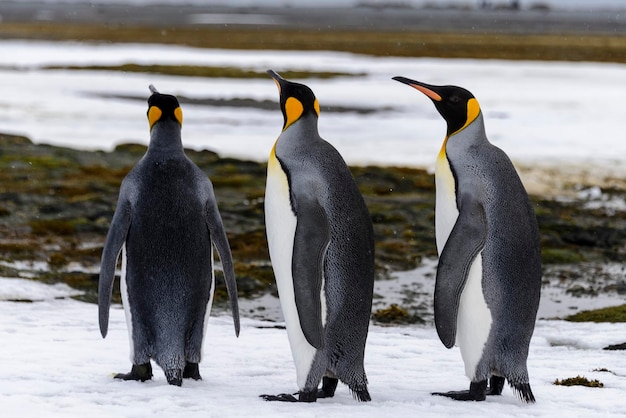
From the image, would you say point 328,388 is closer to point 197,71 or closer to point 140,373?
point 140,373

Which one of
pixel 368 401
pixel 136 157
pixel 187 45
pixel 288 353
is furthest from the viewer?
pixel 187 45

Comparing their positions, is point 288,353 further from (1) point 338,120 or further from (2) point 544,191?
(1) point 338,120

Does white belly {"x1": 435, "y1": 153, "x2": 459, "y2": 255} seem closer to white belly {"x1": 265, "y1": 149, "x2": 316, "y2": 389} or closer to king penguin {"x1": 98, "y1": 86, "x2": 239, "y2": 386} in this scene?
white belly {"x1": 265, "y1": 149, "x2": 316, "y2": 389}

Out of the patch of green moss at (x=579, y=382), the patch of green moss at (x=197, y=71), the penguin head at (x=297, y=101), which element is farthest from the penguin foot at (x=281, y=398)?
the patch of green moss at (x=197, y=71)

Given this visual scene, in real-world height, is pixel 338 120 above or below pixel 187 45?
below

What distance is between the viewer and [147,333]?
4906 mm

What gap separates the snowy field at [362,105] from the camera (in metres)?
18.7

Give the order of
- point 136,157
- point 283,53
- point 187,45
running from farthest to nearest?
point 187,45 < point 283,53 < point 136,157

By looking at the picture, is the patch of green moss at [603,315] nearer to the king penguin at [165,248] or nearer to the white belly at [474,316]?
the white belly at [474,316]

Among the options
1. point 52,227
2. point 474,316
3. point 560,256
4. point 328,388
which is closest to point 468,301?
point 474,316

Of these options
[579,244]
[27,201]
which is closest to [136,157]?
[27,201]

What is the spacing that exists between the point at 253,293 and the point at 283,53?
37197 millimetres

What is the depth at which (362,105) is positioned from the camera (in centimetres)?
2591

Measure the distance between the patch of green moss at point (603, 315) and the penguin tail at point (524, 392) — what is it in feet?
11.4
